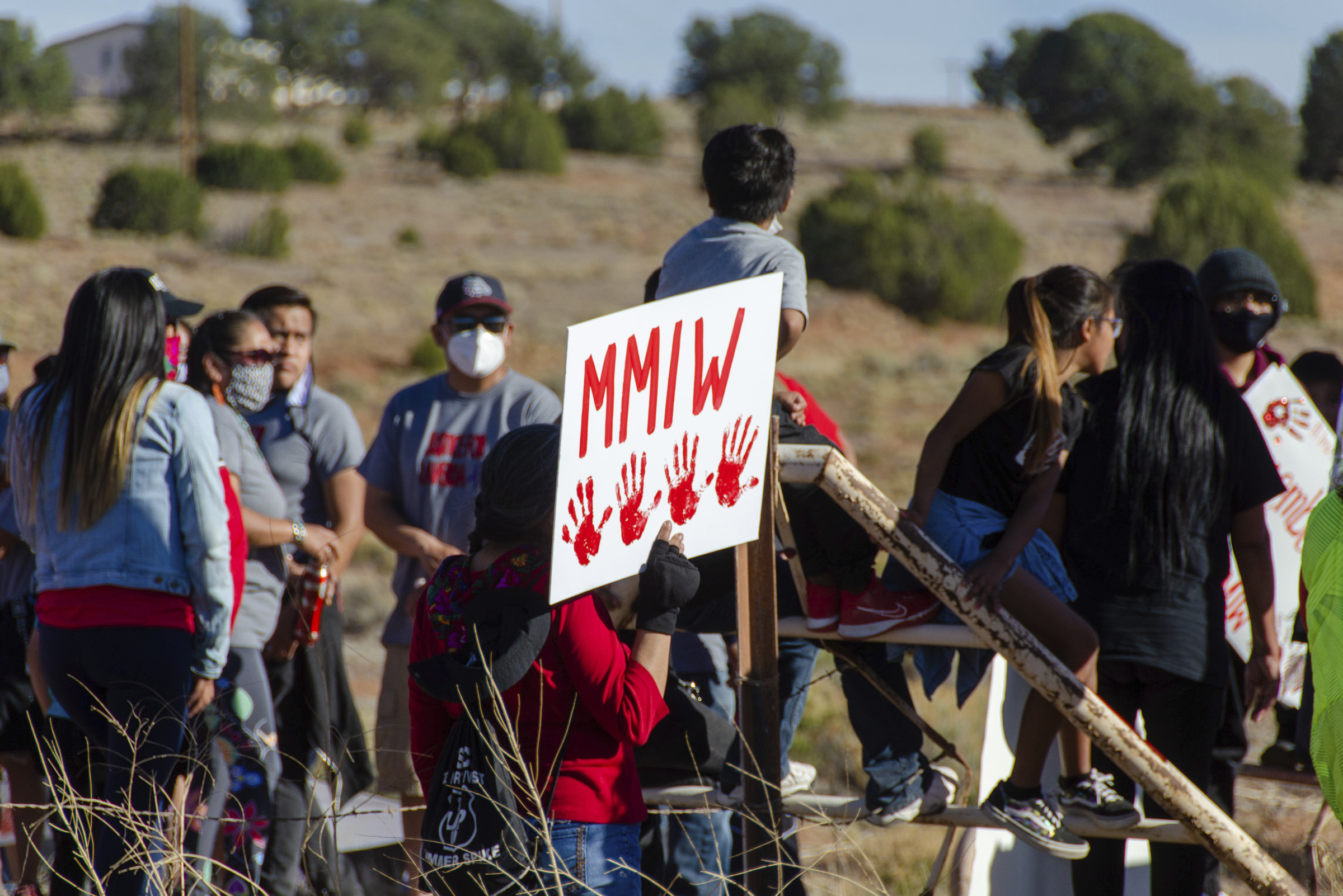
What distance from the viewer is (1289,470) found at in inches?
143

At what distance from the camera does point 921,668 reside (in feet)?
10.1

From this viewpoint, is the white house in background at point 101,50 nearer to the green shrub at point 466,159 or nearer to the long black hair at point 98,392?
the green shrub at point 466,159

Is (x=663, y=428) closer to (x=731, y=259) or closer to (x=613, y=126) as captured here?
(x=731, y=259)

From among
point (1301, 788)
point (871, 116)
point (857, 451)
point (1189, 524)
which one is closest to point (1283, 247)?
point (857, 451)

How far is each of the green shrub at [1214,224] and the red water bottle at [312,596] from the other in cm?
2828

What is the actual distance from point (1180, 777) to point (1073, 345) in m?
1.05

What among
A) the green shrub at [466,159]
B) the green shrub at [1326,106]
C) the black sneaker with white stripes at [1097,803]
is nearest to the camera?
the black sneaker with white stripes at [1097,803]

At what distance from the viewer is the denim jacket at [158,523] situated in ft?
9.29

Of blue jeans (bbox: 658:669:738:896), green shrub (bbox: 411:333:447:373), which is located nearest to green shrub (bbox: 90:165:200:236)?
green shrub (bbox: 411:333:447:373)

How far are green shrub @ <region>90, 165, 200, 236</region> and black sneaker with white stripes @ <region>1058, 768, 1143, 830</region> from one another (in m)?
30.7

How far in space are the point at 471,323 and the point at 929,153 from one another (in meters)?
44.1

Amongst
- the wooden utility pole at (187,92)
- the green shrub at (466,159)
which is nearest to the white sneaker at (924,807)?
the wooden utility pole at (187,92)

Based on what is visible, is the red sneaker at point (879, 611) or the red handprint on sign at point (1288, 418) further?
the red handprint on sign at point (1288, 418)

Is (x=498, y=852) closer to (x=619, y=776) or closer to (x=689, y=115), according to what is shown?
(x=619, y=776)
